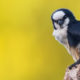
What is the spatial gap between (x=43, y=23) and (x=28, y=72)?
37cm

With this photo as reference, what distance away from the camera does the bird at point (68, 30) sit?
3.82 metres

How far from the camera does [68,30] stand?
3.84 metres

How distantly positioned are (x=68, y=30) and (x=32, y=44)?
158 cm

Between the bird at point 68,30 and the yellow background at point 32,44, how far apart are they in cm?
135

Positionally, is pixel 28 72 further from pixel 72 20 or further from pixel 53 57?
pixel 72 20

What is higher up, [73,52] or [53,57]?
[73,52]

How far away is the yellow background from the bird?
135 centimetres

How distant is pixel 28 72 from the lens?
214 inches

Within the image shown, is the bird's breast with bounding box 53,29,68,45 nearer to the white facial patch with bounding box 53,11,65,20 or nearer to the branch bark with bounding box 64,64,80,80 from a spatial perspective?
the white facial patch with bounding box 53,11,65,20

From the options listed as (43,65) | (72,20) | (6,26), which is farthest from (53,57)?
(72,20)

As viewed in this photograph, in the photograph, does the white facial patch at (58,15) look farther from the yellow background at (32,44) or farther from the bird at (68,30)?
the yellow background at (32,44)

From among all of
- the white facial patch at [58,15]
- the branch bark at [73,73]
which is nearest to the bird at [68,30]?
the white facial patch at [58,15]

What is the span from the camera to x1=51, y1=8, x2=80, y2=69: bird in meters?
3.82

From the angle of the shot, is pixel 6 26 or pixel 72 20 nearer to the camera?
pixel 72 20
